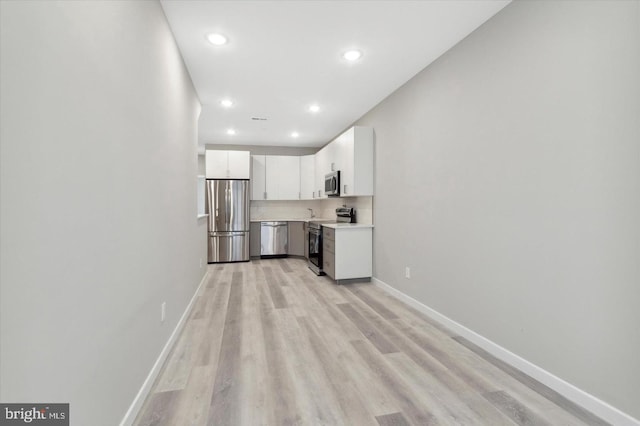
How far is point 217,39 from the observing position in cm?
263

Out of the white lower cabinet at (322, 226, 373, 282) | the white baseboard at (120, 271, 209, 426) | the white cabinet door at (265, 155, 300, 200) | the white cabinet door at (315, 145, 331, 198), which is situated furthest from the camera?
the white cabinet door at (265, 155, 300, 200)

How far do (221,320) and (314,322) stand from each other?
3.10 ft

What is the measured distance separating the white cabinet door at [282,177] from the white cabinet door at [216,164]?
39.4 inches

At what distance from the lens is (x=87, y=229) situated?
1.17 m

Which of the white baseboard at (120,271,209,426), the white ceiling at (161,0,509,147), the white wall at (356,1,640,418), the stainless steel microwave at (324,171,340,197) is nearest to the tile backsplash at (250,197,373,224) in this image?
the stainless steel microwave at (324,171,340,197)

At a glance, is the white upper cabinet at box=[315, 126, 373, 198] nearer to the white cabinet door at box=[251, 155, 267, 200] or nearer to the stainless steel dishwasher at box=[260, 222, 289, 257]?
the stainless steel dishwasher at box=[260, 222, 289, 257]

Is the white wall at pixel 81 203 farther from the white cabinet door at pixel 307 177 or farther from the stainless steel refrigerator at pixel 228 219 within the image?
the white cabinet door at pixel 307 177

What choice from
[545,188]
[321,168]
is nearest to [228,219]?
[321,168]

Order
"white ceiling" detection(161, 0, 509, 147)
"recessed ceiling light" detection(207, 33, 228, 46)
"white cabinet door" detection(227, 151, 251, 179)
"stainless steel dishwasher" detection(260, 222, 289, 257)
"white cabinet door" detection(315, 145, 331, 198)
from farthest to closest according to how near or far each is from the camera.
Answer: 1. "stainless steel dishwasher" detection(260, 222, 289, 257)
2. "white cabinet door" detection(227, 151, 251, 179)
3. "white cabinet door" detection(315, 145, 331, 198)
4. "recessed ceiling light" detection(207, 33, 228, 46)
5. "white ceiling" detection(161, 0, 509, 147)

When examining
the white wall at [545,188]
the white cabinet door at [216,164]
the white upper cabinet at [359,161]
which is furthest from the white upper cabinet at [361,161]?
the white cabinet door at [216,164]

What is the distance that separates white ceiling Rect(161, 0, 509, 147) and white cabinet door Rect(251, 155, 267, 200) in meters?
2.26

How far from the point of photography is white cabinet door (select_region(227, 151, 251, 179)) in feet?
20.4

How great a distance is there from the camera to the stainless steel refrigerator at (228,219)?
19.6 ft

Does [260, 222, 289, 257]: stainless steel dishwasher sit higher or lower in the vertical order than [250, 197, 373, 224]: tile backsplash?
lower
